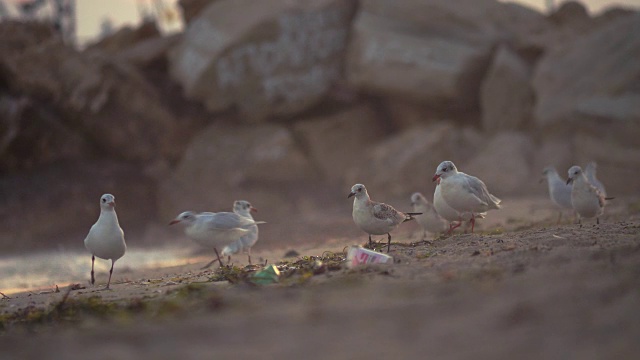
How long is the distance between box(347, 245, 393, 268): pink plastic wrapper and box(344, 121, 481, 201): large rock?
11.3 meters

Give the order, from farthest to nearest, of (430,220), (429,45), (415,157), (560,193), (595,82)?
(429,45) < (415,157) < (595,82) < (560,193) < (430,220)

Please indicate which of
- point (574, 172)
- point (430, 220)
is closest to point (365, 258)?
point (430, 220)

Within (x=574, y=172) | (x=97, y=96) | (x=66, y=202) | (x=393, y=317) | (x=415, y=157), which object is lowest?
(x=393, y=317)

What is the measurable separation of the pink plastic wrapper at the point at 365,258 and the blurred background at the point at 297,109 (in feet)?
33.2

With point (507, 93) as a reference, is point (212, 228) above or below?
below

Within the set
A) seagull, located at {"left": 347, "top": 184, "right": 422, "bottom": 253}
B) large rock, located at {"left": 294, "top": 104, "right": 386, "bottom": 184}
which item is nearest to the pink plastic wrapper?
seagull, located at {"left": 347, "top": 184, "right": 422, "bottom": 253}

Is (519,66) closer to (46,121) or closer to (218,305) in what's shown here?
(46,121)

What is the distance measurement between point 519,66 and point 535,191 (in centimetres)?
337

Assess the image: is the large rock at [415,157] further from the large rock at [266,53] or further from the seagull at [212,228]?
the seagull at [212,228]

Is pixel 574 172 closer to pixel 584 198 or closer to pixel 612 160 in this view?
pixel 584 198

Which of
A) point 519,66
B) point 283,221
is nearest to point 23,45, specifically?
point 283,221

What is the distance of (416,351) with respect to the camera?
4215 millimetres

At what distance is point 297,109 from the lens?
68.6 ft

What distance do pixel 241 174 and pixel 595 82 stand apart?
8.59 m
